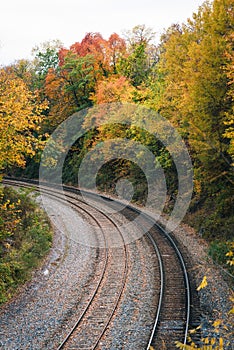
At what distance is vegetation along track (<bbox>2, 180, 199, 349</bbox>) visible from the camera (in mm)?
10055

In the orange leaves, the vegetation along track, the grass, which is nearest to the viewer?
the vegetation along track

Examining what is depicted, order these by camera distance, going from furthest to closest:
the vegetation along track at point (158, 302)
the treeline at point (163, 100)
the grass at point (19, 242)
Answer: the treeline at point (163, 100) < the grass at point (19, 242) < the vegetation along track at point (158, 302)

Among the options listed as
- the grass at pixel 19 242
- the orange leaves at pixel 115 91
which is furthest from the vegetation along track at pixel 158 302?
the orange leaves at pixel 115 91

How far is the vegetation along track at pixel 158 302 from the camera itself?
396 inches

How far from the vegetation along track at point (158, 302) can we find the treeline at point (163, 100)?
11.4 feet

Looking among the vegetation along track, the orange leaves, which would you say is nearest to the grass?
the vegetation along track

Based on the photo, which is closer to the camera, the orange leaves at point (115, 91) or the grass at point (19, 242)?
the grass at point (19, 242)

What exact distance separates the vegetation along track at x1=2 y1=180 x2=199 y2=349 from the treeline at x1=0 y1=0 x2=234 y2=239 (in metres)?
3.49

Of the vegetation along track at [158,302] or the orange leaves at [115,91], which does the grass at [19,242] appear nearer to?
the vegetation along track at [158,302]

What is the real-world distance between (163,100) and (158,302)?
49.9 feet

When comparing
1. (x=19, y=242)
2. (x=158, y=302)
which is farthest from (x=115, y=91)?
(x=158, y=302)

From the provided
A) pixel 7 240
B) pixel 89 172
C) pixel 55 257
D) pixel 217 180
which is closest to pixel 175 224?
pixel 217 180

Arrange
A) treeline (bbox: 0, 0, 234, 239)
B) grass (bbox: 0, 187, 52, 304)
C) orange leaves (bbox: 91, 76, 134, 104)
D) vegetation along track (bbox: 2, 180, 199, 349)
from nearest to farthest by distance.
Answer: vegetation along track (bbox: 2, 180, 199, 349) < grass (bbox: 0, 187, 52, 304) < treeline (bbox: 0, 0, 234, 239) < orange leaves (bbox: 91, 76, 134, 104)

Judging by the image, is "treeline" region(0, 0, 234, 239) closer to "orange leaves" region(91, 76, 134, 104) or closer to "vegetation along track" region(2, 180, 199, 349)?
"orange leaves" region(91, 76, 134, 104)
